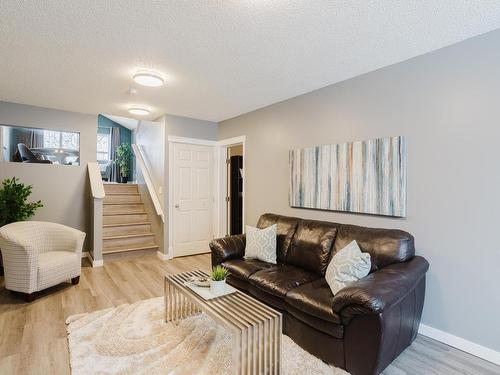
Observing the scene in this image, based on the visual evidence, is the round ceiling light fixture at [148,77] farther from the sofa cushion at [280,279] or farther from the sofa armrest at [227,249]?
the sofa cushion at [280,279]

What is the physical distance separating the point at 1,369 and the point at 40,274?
132cm

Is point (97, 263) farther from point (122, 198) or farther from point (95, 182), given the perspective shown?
point (122, 198)

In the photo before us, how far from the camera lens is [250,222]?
15.0 ft

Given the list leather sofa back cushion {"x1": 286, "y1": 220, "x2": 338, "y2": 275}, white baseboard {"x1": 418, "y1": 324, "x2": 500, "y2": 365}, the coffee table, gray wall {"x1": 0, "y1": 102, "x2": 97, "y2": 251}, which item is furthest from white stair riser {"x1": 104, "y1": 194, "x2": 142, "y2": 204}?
white baseboard {"x1": 418, "y1": 324, "x2": 500, "y2": 365}

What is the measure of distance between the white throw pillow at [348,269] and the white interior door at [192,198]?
3259 millimetres

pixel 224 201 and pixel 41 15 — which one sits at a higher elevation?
pixel 41 15

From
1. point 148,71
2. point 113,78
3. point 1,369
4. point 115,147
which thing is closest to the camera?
point 1,369

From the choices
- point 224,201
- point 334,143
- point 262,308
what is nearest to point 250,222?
point 224,201

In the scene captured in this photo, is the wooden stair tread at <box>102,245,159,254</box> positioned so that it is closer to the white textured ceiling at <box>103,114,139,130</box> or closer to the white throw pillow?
the white throw pillow

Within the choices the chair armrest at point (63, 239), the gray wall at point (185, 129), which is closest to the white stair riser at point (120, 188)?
the gray wall at point (185, 129)

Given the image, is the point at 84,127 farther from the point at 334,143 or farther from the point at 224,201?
the point at 334,143

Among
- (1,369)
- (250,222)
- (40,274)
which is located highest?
(250,222)

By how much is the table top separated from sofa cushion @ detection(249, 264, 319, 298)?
0.41 metres

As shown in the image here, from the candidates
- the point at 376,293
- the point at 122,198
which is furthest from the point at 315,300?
the point at 122,198
